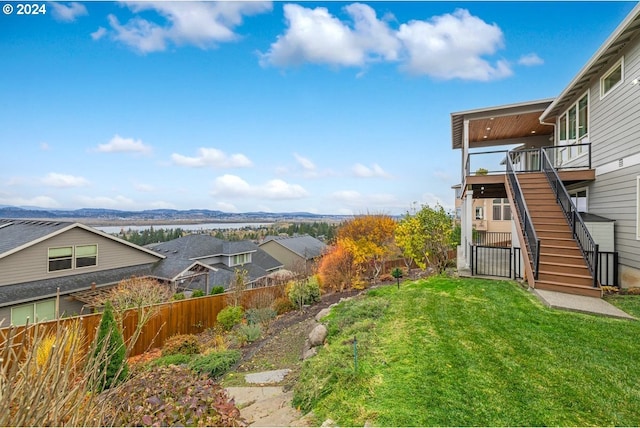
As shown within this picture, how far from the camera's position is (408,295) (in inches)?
326

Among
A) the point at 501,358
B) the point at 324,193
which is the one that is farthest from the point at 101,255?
the point at 324,193

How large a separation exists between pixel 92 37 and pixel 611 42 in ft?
56.8

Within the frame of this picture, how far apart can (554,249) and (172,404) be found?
9.51 m

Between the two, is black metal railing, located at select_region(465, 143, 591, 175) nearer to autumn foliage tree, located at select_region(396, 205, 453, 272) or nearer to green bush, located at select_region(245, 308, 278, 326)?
autumn foliage tree, located at select_region(396, 205, 453, 272)

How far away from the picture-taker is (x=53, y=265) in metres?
14.4

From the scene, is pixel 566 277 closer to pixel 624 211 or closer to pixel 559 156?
pixel 624 211

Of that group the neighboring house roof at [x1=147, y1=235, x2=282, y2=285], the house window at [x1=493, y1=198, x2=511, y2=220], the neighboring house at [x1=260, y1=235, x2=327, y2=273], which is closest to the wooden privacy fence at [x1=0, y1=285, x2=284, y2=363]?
the neighboring house roof at [x1=147, y1=235, x2=282, y2=285]

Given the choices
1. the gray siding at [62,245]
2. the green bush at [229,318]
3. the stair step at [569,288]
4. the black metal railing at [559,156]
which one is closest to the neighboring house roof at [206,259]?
the gray siding at [62,245]

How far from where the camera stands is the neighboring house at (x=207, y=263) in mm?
18547

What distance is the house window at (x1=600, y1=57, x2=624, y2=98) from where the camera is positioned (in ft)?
26.4

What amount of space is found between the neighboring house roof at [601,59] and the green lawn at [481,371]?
647 centimetres

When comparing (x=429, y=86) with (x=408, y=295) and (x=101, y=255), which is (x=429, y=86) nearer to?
(x=408, y=295)

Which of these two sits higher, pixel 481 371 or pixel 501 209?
pixel 501 209

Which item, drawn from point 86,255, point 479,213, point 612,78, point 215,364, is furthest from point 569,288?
point 479,213
